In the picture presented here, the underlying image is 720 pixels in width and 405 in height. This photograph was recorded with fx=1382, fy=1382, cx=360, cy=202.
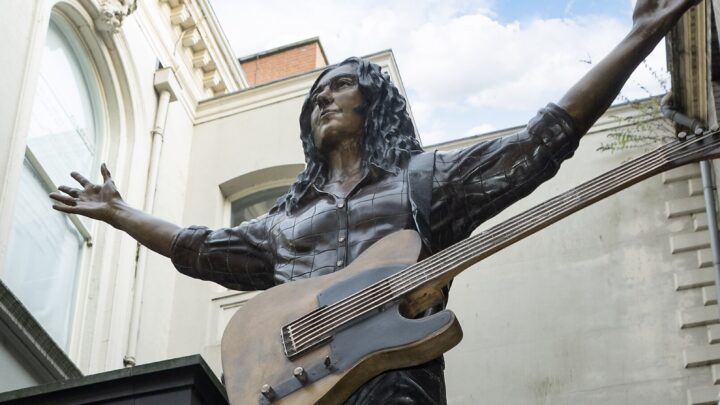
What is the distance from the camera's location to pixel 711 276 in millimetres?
16047

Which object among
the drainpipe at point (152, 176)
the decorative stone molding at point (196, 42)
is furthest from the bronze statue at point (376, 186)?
A: the decorative stone molding at point (196, 42)

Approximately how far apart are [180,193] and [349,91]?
1309 cm

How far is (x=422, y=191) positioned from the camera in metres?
5.66

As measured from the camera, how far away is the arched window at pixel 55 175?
14.4 m

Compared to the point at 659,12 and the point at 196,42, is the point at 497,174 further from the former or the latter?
the point at 196,42

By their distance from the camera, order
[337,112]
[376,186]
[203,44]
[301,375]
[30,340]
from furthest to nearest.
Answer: [203,44] → [30,340] → [337,112] → [376,186] → [301,375]

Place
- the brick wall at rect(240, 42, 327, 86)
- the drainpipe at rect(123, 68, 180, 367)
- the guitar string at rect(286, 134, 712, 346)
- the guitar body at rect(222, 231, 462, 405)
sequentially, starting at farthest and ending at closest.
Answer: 1. the brick wall at rect(240, 42, 327, 86)
2. the drainpipe at rect(123, 68, 180, 367)
3. the guitar string at rect(286, 134, 712, 346)
4. the guitar body at rect(222, 231, 462, 405)

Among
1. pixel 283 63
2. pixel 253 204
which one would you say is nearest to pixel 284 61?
pixel 283 63

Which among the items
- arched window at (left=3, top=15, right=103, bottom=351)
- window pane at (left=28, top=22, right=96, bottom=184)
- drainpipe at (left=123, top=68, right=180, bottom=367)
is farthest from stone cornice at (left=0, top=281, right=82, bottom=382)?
drainpipe at (left=123, top=68, right=180, bottom=367)

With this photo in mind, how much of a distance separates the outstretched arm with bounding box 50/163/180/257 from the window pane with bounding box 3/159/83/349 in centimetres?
748

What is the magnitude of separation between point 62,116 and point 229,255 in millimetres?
10468

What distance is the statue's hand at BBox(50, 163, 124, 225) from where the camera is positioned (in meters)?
6.41

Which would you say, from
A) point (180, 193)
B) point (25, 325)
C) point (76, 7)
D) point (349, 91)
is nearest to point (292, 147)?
point (180, 193)

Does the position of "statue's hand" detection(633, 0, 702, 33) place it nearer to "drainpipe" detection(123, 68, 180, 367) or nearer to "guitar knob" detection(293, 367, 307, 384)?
"guitar knob" detection(293, 367, 307, 384)
